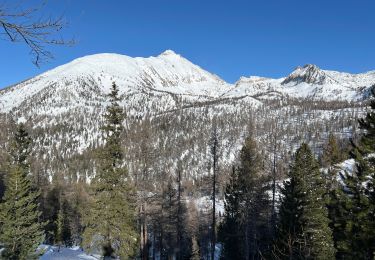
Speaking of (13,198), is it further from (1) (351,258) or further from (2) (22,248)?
(1) (351,258)

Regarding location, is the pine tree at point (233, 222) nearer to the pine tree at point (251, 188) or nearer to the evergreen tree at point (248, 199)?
the evergreen tree at point (248, 199)

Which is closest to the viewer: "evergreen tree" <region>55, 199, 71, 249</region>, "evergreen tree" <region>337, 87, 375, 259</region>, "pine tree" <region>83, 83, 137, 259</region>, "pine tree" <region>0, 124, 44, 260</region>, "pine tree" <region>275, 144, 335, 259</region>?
"evergreen tree" <region>337, 87, 375, 259</region>

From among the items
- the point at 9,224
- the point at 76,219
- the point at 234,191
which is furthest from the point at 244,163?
the point at 76,219

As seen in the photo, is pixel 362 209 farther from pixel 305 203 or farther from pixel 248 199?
pixel 248 199

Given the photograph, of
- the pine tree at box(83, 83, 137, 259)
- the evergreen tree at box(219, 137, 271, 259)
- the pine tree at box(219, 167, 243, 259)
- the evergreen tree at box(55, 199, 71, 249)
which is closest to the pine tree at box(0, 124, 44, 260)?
the pine tree at box(83, 83, 137, 259)

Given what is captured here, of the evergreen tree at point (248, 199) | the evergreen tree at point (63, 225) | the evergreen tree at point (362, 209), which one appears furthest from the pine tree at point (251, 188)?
the evergreen tree at point (63, 225)

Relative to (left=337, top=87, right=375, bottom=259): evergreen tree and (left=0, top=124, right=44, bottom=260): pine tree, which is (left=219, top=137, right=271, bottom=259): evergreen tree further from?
(left=0, top=124, right=44, bottom=260): pine tree

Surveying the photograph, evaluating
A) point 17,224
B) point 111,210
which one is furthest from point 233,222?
point 17,224

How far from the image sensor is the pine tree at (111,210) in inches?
964

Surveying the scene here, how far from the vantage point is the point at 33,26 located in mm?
4262

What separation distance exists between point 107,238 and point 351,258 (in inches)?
611

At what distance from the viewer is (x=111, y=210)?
80.7ft

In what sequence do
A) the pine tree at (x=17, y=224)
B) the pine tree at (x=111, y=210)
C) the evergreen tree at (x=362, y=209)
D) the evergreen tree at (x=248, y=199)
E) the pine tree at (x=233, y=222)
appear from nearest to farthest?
the evergreen tree at (x=362, y=209) < the pine tree at (x=17, y=224) < the pine tree at (x=111, y=210) < the evergreen tree at (x=248, y=199) < the pine tree at (x=233, y=222)

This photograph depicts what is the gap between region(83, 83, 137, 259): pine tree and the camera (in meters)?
24.5
